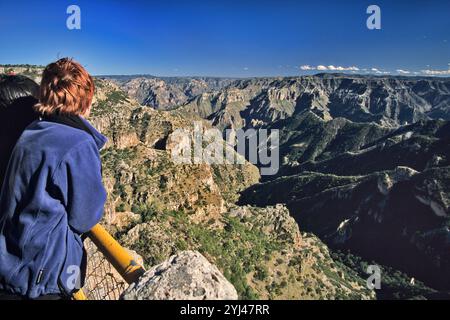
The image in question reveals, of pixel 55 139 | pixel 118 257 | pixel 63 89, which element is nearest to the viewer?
pixel 55 139

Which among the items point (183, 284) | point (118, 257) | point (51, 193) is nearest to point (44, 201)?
point (51, 193)

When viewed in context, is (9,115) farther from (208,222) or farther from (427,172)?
→ (427,172)

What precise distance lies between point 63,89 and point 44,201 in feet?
4.33

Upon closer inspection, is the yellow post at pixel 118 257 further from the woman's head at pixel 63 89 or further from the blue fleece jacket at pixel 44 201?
the woman's head at pixel 63 89

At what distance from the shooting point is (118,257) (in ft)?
15.3

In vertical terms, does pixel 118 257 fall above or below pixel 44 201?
below

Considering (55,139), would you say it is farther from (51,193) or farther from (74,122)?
(51,193)

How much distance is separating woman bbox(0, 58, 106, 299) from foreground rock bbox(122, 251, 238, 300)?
954mm

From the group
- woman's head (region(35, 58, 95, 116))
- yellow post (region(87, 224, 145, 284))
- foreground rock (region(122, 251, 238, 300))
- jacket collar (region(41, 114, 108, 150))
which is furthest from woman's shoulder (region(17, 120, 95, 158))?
foreground rock (region(122, 251, 238, 300))

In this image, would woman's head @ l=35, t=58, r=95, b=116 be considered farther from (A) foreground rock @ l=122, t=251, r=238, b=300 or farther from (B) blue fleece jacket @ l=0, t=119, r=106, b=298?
(A) foreground rock @ l=122, t=251, r=238, b=300

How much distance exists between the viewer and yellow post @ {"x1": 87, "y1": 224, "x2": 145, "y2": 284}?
176 inches

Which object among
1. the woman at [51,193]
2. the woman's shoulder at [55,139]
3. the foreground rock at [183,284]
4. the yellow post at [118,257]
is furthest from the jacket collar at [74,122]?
the foreground rock at [183,284]

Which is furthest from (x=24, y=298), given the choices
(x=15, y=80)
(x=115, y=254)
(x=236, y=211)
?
(x=236, y=211)
